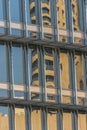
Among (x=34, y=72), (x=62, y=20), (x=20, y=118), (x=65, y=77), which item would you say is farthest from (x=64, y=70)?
(x=20, y=118)

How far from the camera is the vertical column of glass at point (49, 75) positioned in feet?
116

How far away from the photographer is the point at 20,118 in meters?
34.8

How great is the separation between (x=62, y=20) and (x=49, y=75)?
10.2 feet

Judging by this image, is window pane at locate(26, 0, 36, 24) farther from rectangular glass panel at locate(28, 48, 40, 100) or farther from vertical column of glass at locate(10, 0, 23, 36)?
rectangular glass panel at locate(28, 48, 40, 100)

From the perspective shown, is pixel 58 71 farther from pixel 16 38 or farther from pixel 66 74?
pixel 16 38

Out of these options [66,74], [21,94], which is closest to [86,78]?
[66,74]

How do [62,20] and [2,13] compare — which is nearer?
[2,13]

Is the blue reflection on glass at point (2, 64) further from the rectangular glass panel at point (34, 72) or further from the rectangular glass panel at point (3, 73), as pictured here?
the rectangular glass panel at point (34, 72)

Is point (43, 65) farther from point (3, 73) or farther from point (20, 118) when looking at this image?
point (20, 118)

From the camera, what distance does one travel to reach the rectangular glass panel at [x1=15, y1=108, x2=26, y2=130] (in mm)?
34594

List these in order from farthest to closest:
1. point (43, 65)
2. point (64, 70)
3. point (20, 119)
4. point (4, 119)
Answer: point (64, 70), point (43, 65), point (20, 119), point (4, 119)

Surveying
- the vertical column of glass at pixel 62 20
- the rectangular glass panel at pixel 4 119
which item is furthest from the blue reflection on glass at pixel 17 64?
the vertical column of glass at pixel 62 20

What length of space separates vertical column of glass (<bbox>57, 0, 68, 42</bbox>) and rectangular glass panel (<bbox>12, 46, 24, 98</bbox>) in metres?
2.48

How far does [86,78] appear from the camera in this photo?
121ft
